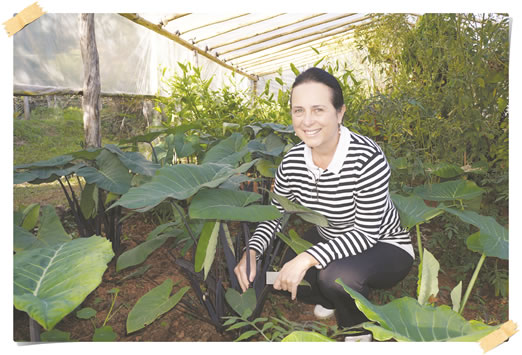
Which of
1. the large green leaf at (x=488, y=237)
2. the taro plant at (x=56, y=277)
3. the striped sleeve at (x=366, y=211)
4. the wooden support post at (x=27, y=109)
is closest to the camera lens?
the taro plant at (x=56, y=277)

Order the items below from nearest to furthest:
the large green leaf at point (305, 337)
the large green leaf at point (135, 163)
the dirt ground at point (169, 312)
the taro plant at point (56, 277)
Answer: the taro plant at point (56, 277) < the large green leaf at point (305, 337) < the dirt ground at point (169, 312) < the large green leaf at point (135, 163)

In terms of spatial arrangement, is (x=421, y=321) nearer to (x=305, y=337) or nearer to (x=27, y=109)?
(x=305, y=337)

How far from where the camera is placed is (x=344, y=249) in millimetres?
1137

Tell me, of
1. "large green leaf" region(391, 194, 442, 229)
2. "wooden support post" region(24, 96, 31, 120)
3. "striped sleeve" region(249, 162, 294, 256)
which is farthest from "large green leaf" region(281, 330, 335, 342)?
"wooden support post" region(24, 96, 31, 120)

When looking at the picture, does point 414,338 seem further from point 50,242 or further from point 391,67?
point 391,67

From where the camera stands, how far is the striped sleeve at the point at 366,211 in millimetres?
1131

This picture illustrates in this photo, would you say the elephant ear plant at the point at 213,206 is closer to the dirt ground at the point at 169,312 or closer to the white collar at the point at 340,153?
the dirt ground at the point at 169,312

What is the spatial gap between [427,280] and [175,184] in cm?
72

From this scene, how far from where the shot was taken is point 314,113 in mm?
1059

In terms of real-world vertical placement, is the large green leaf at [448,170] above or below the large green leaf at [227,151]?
below

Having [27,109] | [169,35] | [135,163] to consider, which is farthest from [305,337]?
[27,109]

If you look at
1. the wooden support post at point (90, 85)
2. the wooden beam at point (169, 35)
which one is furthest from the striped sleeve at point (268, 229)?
the wooden beam at point (169, 35)

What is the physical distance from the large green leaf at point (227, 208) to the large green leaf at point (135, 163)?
438 millimetres

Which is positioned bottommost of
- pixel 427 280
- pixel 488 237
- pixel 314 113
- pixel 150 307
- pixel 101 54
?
pixel 150 307
